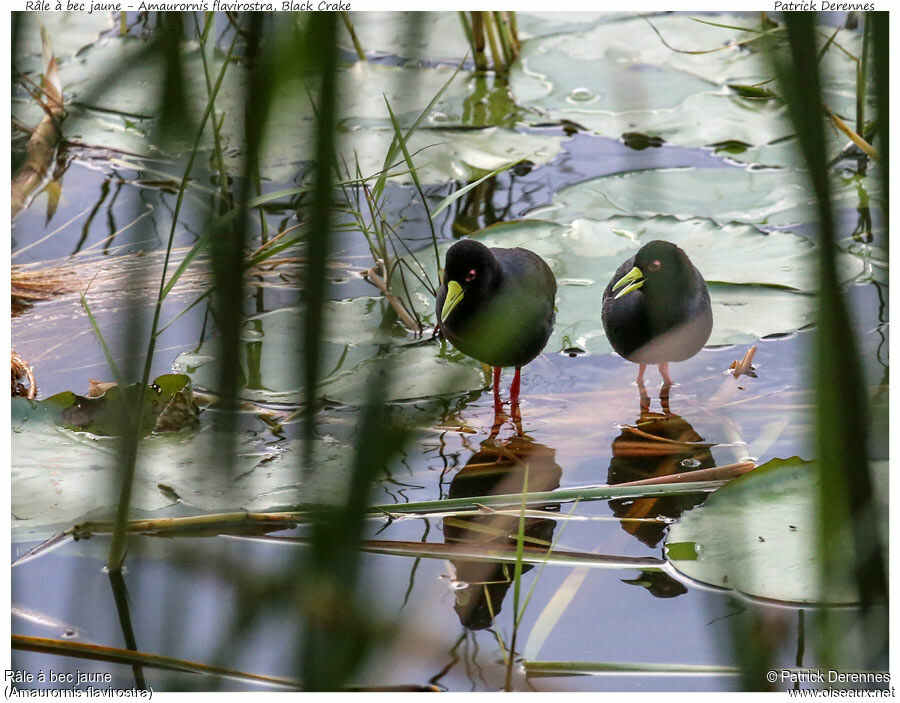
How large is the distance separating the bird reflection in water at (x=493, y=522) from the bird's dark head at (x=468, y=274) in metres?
0.39

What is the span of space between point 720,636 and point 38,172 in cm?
335

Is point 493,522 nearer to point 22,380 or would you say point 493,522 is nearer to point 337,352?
point 337,352

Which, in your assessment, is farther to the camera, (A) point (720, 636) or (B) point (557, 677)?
(B) point (557, 677)

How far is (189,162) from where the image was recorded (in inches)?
28.3

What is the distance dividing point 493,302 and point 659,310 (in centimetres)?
46

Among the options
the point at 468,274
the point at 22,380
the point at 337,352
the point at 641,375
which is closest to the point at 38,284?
the point at 22,380

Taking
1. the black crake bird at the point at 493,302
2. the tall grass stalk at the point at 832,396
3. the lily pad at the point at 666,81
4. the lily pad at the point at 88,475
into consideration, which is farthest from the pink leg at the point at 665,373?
the tall grass stalk at the point at 832,396

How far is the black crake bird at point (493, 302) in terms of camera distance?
8.19 ft

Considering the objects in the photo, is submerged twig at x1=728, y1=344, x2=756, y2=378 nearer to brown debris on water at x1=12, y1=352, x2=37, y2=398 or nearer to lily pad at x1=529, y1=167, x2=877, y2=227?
lily pad at x1=529, y1=167, x2=877, y2=227

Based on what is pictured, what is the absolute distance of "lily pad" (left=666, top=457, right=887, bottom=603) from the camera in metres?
1.82

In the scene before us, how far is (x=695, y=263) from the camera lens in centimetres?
301

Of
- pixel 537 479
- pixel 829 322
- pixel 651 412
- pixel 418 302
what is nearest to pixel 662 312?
pixel 651 412

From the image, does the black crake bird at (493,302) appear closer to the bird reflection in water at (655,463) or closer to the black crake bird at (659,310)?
the black crake bird at (659,310)

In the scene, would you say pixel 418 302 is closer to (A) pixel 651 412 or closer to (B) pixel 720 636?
(A) pixel 651 412
